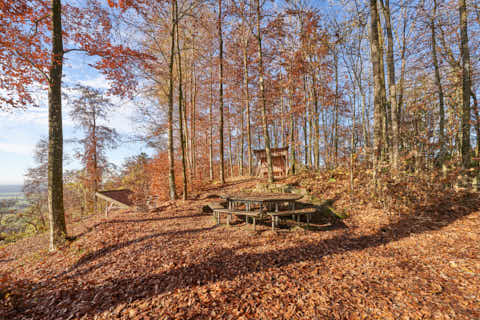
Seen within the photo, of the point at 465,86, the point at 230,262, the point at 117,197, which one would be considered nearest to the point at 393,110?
the point at 465,86

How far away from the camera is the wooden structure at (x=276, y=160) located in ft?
43.4

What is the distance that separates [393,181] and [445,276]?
3.91 metres

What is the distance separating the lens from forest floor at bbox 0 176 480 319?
2541 mm

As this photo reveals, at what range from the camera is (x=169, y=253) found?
167 inches

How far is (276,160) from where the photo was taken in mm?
14492

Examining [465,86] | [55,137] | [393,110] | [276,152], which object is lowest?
[276,152]

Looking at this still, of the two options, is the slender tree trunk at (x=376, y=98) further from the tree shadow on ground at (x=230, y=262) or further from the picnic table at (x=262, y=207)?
the picnic table at (x=262, y=207)

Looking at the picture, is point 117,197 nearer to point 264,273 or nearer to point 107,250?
point 107,250

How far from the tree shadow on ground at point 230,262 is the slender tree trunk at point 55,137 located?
2014mm

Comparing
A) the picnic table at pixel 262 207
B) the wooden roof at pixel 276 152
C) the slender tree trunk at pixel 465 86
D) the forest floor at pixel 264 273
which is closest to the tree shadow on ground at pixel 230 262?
the forest floor at pixel 264 273

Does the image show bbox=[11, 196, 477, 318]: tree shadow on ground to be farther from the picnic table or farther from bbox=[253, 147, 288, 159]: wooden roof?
bbox=[253, 147, 288, 159]: wooden roof

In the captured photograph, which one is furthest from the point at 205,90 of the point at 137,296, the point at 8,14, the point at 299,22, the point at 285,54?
the point at 137,296

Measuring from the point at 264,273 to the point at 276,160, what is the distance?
11.6 m

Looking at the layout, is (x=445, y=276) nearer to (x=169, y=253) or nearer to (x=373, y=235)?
(x=373, y=235)
